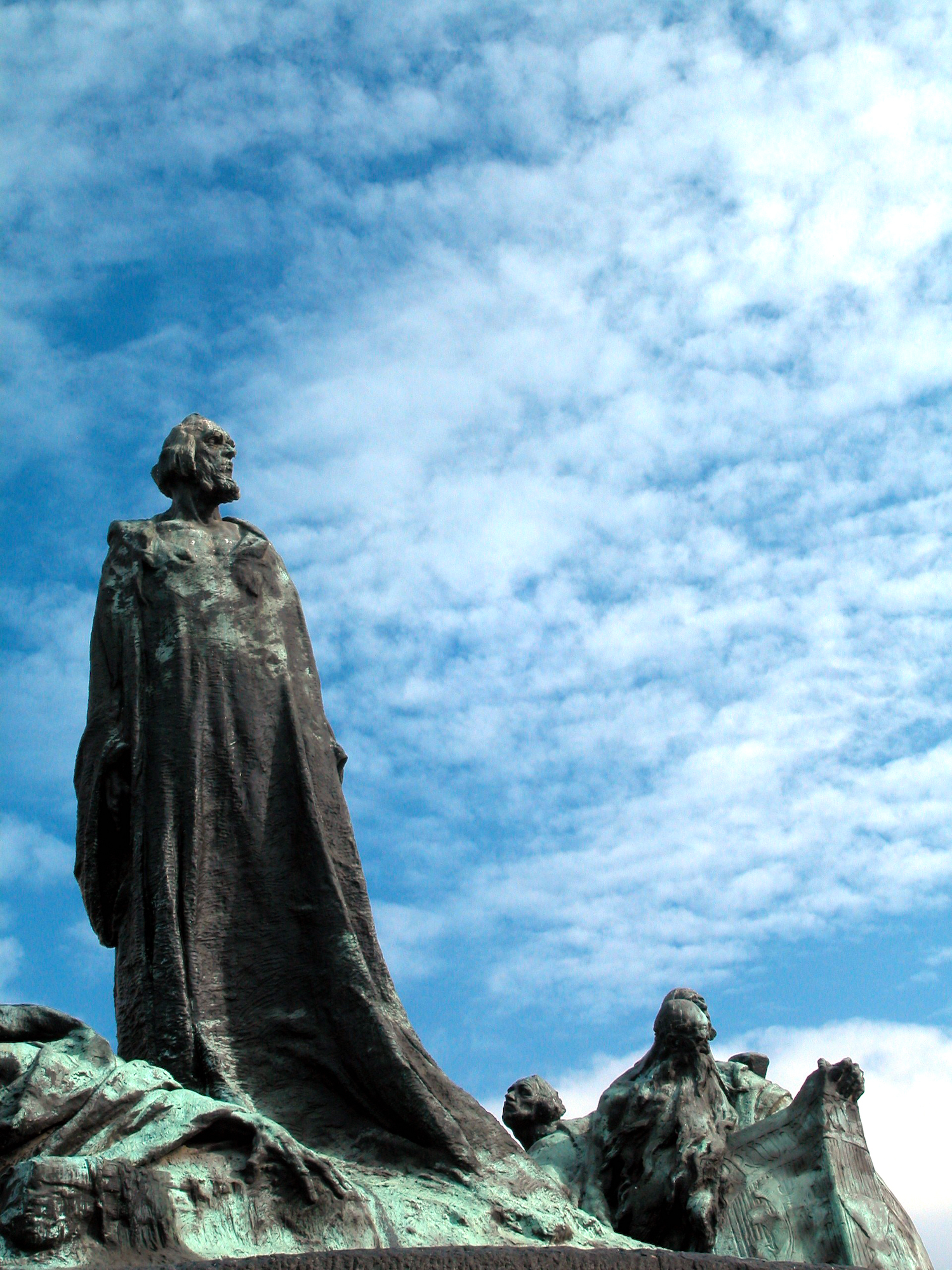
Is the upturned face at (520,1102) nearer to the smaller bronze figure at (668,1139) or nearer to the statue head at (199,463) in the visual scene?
the smaller bronze figure at (668,1139)

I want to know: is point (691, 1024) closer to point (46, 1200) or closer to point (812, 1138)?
point (812, 1138)

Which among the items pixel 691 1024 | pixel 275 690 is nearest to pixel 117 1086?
pixel 275 690

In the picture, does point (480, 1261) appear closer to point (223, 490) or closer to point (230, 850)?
point (230, 850)

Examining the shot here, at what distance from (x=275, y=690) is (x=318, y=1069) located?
1.72 metres

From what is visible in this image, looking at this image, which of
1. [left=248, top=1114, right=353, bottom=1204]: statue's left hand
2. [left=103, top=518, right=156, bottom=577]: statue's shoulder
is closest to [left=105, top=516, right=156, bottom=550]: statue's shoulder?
[left=103, top=518, right=156, bottom=577]: statue's shoulder

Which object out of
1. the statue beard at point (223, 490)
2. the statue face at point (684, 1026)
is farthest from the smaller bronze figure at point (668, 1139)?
the statue beard at point (223, 490)

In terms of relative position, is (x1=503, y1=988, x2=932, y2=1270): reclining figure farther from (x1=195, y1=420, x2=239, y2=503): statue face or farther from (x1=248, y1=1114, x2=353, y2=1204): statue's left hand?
(x1=195, y1=420, x2=239, y2=503): statue face

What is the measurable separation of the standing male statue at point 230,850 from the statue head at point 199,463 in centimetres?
1

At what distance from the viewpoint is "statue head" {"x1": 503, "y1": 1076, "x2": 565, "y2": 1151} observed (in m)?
7.45

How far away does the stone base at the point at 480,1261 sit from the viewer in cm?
443

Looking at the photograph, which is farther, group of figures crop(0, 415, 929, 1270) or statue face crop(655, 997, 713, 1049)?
statue face crop(655, 997, 713, 1049)

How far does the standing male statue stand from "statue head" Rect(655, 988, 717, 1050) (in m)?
1.20

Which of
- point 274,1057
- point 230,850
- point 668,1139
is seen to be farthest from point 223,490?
point 668,1139

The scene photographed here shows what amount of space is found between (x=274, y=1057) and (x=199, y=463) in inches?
112
